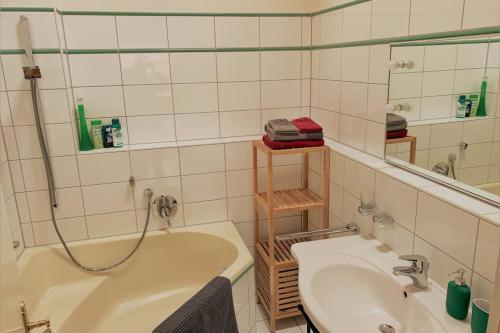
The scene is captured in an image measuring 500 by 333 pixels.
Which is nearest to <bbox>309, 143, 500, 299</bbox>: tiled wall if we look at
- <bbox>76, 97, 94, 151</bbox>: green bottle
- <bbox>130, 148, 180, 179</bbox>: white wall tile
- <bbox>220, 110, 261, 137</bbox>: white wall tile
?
<bbox>220, 110, 261, 137</bbox>: white wall tile

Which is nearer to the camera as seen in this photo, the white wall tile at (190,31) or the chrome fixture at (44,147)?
the chrome fixture at (44,147)

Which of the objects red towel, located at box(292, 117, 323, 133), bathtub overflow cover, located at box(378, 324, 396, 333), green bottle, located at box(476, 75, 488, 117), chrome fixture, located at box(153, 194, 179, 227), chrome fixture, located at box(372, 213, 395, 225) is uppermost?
green bottle, located at box(476, 75, 488, 117)

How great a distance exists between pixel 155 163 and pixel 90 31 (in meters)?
0.81

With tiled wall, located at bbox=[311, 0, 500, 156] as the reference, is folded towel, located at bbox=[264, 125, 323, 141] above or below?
below

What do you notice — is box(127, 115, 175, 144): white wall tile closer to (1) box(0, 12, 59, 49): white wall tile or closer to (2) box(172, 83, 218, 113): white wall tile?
(2) box(172, 83, 218, 113): white wall tile

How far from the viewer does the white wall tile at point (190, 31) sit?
2.19 metres

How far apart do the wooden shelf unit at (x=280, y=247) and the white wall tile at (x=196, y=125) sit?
1.05 ft

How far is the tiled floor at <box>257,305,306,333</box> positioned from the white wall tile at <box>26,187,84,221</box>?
1267 mm

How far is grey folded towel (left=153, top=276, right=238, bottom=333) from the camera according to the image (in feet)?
3.79

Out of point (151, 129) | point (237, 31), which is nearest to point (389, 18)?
point (237, 31)

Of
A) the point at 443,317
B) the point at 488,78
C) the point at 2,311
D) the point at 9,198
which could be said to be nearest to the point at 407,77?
the point at 488,78

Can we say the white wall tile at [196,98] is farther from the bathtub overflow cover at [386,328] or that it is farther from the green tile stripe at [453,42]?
the bathtub overflow cover at [386,328]

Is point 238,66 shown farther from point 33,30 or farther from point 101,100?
point 33,30

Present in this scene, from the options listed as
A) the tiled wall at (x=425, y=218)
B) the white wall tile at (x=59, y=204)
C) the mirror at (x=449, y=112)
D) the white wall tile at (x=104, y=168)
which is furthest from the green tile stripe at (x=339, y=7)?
the white wall tile at (x=59, y=204)
